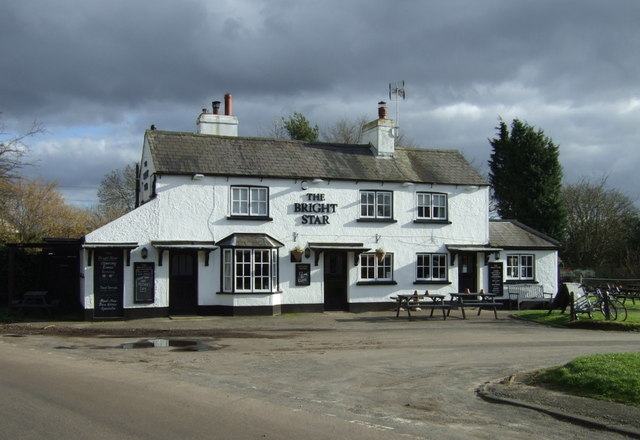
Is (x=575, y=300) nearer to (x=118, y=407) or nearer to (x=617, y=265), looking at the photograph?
(x=118, y=407)

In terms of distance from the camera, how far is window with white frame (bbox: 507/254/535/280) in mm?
28297

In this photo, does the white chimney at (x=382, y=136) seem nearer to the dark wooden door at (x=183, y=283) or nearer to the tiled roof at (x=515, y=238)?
the tiled roof at (x=515, y=238)

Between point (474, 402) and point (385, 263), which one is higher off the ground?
point (385, 263)

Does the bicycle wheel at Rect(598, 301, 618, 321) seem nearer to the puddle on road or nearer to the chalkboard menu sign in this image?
the puddle on road

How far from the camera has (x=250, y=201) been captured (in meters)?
24.2

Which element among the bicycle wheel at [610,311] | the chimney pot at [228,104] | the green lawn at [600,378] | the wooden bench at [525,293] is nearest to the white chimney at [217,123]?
the chimney pot at [228,104]

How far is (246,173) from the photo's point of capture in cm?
2397

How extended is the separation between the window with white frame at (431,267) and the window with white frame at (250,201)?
6.74 meters

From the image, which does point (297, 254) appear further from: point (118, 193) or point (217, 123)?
point (118, 193)

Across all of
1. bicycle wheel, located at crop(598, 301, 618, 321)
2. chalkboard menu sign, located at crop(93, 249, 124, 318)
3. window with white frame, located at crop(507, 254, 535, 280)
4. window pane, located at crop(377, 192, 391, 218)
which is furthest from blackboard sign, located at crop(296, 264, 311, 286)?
bicycle wheel, located at crop(598, 301, 618, 321)

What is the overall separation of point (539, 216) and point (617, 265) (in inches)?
309

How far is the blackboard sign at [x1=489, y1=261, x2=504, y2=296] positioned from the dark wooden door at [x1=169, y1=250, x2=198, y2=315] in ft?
40.7

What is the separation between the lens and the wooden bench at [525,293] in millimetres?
27406

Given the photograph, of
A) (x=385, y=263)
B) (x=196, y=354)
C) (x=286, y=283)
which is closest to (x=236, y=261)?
(x=286, y=283)
